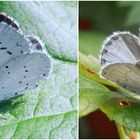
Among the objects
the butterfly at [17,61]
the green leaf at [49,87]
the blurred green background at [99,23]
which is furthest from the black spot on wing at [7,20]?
the blurred green background at [99,23]

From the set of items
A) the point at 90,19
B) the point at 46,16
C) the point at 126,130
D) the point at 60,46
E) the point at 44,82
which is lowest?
the point at 126,130

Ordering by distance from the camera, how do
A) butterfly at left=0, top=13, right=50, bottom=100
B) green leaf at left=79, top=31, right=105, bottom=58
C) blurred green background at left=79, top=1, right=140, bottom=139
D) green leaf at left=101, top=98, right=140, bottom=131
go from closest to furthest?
1. green leaf at left=101, top=98, right=140, bottom=131
2. butterfly at left=0, top=13, right=50, bottom=100
3. blurred green background at left=79, top=1, right=140, bottom=139
4. green leaf at left=79, top=31, right=105, bottom=58

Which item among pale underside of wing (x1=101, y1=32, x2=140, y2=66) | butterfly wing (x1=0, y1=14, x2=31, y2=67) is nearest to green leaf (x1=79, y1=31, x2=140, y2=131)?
pale underside of wing (x1=101, y1=32, x2=140, y2=66)

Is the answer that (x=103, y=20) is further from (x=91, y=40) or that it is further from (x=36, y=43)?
(x=36, y=43)

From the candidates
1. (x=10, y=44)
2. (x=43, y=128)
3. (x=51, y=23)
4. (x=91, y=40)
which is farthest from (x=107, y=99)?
(x=91, y=40)

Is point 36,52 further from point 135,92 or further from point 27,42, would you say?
point 135,92

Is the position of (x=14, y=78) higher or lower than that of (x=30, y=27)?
lower

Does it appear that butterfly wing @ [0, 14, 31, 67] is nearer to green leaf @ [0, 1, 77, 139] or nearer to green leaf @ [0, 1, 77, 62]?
green leaf @ [0, 1, 77, 139]

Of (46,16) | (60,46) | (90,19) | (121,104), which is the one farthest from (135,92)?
(90,19)
